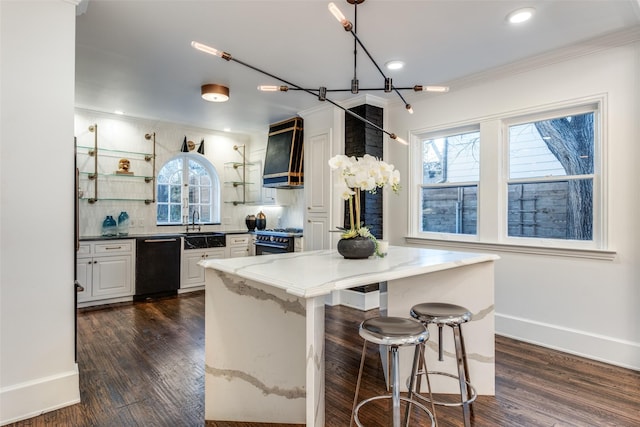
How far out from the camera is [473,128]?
374cm

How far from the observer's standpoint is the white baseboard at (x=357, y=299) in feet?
13.6

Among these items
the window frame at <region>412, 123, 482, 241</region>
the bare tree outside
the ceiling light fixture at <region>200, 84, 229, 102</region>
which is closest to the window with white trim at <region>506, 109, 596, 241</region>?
the bare tree outside

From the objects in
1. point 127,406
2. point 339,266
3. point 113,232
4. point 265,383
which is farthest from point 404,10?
point 113,232

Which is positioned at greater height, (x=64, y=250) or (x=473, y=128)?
(x=473, y=128)

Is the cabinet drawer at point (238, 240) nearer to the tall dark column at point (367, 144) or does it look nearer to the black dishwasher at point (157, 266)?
the black dishwasher at point (157, 266)

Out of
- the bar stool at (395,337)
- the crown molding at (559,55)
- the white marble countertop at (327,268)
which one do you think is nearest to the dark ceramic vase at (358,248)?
the white marble countertop at (327,268)

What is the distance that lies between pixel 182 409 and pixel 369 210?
9.23 ft

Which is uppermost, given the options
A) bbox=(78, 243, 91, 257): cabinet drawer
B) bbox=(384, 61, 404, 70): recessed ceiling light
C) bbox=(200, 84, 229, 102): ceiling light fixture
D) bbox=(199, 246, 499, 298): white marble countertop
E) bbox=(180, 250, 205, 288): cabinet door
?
bbox=(384, 61, 404, 70): recessed ceiling light

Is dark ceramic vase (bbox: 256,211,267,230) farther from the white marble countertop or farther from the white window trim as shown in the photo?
the white marble countertop

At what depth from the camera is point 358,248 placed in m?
2.19

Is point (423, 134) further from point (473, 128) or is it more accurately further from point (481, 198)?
point (481, 198)

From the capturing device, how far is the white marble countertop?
1.46m

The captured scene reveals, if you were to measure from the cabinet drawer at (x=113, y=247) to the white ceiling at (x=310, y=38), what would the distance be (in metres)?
1.85

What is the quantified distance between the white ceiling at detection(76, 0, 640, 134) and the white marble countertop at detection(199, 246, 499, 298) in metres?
1.66
